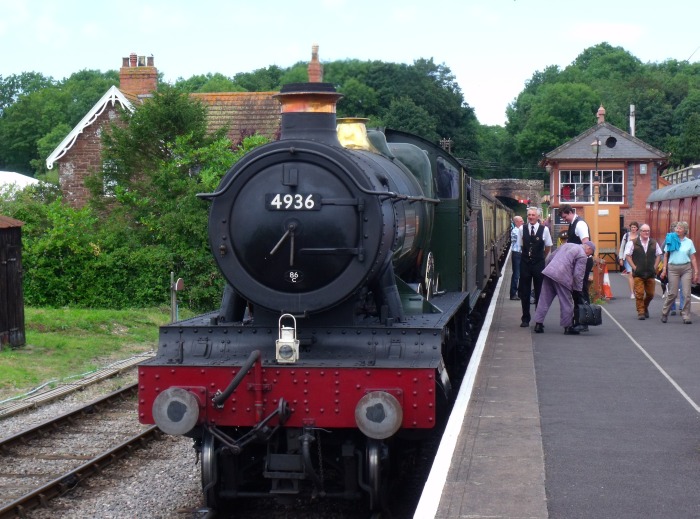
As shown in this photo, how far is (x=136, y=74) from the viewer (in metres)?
31.8

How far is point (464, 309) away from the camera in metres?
10.3

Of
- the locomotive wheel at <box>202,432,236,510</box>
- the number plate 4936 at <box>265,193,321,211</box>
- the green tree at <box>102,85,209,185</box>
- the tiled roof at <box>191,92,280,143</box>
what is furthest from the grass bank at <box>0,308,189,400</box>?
the tiled roof at <box>191,92,280,143</box>

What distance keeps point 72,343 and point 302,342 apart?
9.42m

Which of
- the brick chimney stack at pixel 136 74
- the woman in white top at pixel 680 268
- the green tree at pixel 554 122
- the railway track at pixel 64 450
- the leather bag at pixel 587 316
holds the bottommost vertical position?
the railway track at pixel 64 450

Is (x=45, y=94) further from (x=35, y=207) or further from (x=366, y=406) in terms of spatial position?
(x=366, y=406)

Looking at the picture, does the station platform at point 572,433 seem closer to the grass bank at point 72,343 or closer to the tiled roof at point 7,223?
the grass bank at point 72,343

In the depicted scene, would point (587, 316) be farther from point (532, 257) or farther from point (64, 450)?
point (64, 450)

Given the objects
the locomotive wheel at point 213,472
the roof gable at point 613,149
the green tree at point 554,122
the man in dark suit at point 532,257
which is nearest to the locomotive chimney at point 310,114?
the locomotive wheel at point 213,472

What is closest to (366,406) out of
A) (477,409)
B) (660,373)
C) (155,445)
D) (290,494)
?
(290,494)

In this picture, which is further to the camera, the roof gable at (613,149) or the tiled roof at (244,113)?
the roof gable at (613,149)

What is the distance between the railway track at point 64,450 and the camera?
24.5 feet

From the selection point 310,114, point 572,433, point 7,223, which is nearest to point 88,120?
point 7,223

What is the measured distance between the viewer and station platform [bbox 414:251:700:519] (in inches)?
206

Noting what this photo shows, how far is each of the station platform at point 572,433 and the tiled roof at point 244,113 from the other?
1915 centimetres
